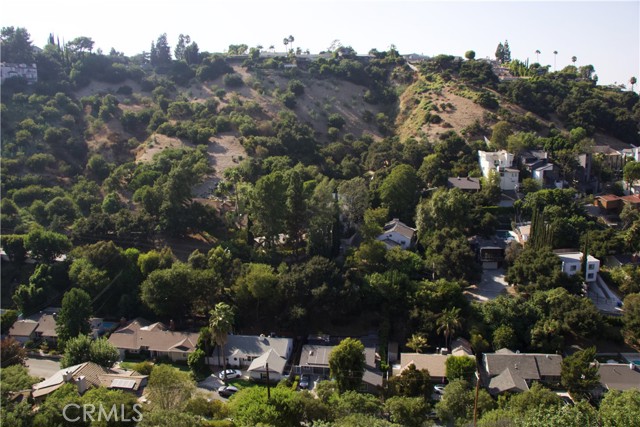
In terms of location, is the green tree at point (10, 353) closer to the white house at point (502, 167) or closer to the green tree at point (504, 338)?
the green tree at point (504, 338)

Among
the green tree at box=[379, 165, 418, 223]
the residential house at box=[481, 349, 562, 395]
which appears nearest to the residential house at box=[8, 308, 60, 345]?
the residential house at box=[481, 349, 562, 395]

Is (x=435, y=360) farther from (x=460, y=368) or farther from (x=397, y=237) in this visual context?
(x=397, y=237)

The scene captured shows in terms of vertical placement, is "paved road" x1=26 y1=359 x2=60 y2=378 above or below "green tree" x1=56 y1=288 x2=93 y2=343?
below

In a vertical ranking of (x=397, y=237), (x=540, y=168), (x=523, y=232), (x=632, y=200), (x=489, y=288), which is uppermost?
(x=540, y=168)

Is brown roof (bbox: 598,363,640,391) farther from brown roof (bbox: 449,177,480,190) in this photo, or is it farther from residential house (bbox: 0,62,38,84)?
residential house (bbox: 0,62,38,84)

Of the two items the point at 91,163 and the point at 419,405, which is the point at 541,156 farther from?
the point at 91,163

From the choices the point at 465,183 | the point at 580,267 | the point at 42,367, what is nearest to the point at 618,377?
the point at 580,267

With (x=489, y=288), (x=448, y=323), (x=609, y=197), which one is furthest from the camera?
(x=609, y=197)
